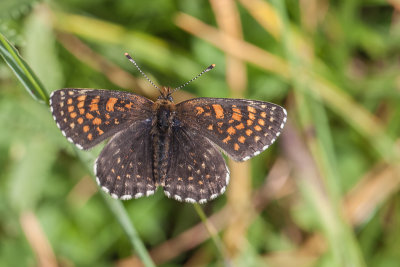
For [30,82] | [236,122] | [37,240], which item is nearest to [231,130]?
[236,122]

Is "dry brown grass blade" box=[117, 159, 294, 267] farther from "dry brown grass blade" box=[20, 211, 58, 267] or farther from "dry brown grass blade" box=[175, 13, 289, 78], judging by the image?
"dry brown grass blade" box=[175, 13, 289, 78]

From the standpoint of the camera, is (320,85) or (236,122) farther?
(320,85)

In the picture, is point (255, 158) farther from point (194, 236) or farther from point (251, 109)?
point (251, 109)

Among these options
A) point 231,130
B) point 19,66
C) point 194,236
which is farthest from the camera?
point 194,236

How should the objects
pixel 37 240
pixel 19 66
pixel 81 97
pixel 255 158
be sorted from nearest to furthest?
pixel 19 66, pixel 81 97, pixel 37 240, pixel 255 158

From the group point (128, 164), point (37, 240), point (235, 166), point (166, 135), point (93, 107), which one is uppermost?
point (93, 107)

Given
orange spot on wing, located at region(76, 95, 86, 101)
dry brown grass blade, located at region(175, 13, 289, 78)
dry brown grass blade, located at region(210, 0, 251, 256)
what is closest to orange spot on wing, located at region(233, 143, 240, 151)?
orange spot on wing, located at region(76, 95, 86, 101)
